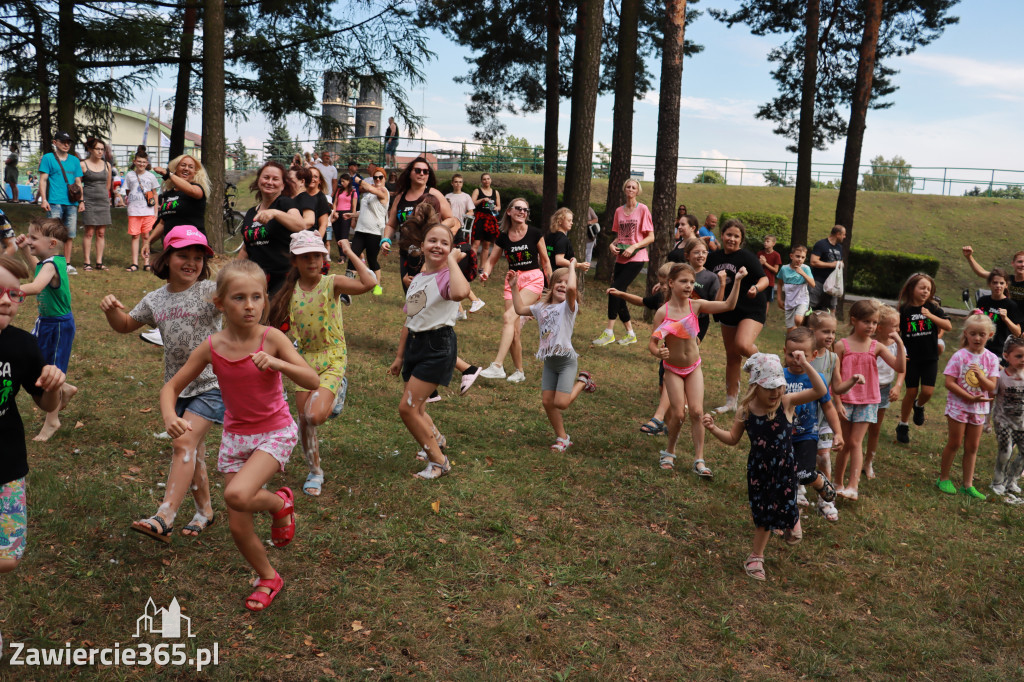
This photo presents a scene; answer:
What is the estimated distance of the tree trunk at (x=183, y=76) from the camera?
58.6ft

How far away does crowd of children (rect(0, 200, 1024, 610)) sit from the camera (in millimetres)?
4145

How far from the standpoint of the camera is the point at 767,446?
526 centimetres

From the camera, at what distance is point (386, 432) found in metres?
7.36

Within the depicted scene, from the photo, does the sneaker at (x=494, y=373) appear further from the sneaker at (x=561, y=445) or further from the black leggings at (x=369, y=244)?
the black leggings at (x=369, y=244)

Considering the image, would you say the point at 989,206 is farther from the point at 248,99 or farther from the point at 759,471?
the point at 759,471

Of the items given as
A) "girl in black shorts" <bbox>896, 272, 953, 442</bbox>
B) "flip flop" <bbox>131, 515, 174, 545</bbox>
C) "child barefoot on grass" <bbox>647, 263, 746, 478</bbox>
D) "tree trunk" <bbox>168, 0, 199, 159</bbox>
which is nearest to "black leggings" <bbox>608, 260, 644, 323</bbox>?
"girl in black shorts" <bbox>896, 272, 953, 442</bbox>

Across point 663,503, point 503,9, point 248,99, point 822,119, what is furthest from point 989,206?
point 663,503

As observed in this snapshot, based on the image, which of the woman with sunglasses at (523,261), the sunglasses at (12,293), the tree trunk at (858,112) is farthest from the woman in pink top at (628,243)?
the tree trunk at (858,112)

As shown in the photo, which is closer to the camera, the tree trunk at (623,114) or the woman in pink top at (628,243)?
the woman in pink top at (628,243)

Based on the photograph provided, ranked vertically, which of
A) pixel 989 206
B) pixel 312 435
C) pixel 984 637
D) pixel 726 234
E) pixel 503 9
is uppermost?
pixel 503 9

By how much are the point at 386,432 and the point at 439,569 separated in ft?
8.15

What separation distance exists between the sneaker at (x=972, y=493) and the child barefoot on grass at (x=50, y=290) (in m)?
8.00

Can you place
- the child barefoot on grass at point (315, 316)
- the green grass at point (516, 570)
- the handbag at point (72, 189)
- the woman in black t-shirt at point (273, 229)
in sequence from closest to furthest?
the green grass at point (516, 570), the child barefoot on grass at point (315, 316), the woman in black t-shirt at point (273, 229), the handbag at point (72, 189)

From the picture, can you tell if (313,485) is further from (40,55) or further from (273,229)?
(40,55)
